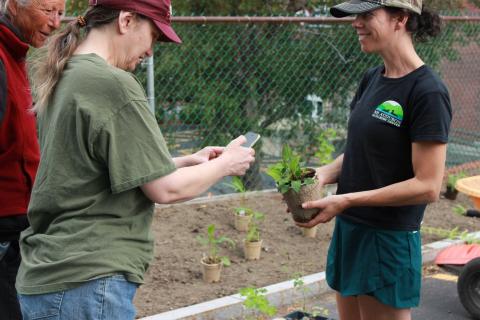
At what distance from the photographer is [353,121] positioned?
318cm

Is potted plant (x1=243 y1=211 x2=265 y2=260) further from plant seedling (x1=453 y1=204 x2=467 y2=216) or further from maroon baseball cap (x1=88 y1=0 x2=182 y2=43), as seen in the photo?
maroon baseball cap (x1=88 y1=0 x2=182 y2=43)

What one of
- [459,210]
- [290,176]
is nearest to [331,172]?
[290,176]

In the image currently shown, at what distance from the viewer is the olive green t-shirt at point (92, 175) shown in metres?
2.18

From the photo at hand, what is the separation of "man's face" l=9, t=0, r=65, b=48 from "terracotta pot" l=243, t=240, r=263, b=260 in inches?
128

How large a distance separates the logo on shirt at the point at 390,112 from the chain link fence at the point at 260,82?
3933 mm

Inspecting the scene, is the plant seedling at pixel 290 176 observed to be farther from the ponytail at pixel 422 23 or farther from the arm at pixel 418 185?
the ponytail at pixel 422 23

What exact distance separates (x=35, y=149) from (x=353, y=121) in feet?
4.72

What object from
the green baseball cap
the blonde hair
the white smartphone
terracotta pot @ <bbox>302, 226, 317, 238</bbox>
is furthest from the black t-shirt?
terracotta pot @ <bbox>302, 226, 317, 238</bbox>

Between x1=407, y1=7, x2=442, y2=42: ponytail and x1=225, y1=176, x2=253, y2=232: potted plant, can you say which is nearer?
x1=407, y1=7, x2=442, y2=42: ponytail

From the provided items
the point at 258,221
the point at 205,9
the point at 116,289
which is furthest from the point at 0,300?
the point at 205,9

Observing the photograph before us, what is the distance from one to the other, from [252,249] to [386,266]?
2.92 metres

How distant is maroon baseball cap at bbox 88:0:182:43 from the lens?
7.38 ft

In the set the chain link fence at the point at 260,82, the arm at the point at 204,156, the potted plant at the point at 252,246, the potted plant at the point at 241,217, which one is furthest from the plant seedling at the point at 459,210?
the arm at the point at 204,156

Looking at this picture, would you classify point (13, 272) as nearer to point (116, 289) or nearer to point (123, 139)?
point (116, 289)
